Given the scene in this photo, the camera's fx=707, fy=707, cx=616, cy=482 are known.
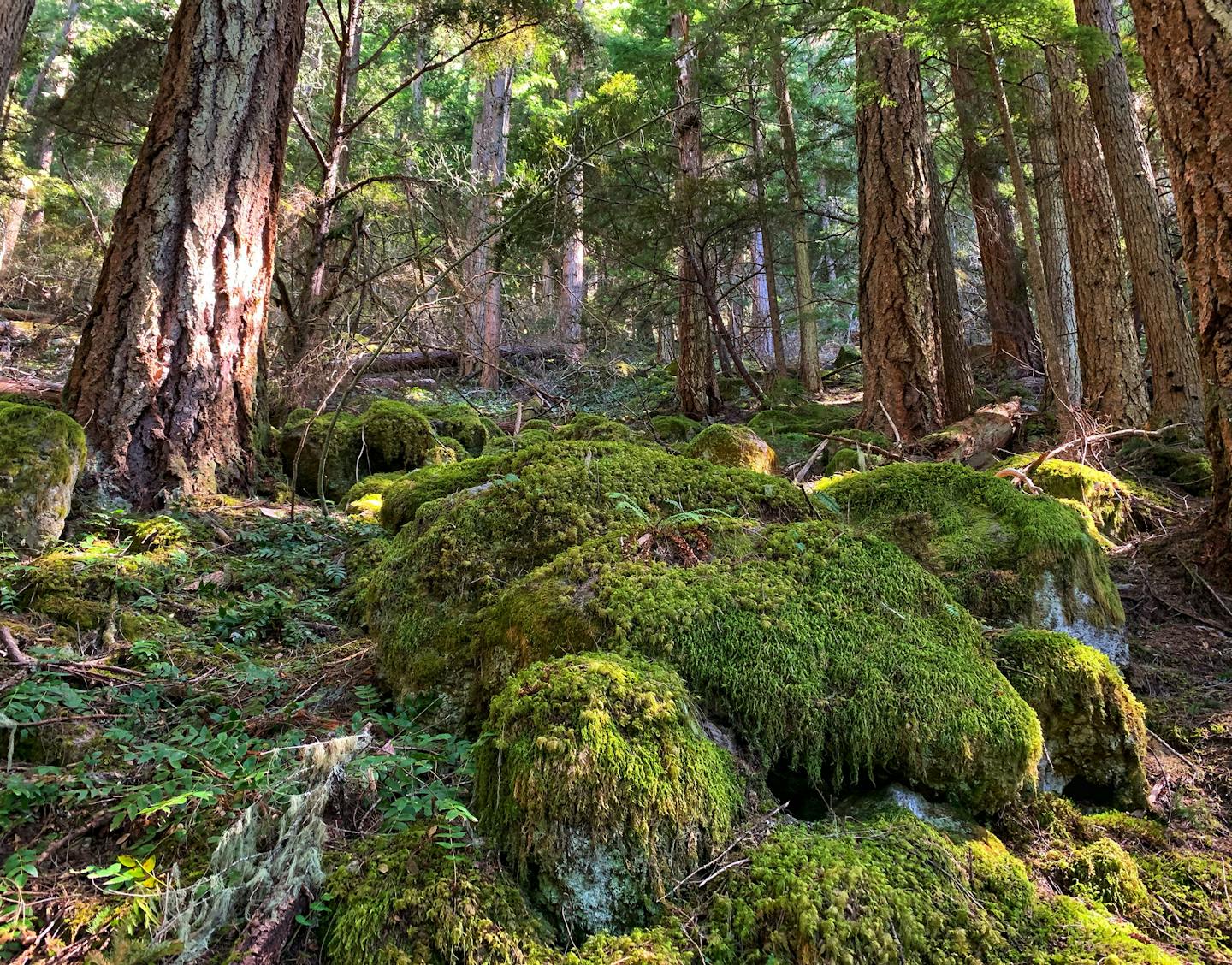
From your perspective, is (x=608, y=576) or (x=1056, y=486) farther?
(x=1056, y=486)

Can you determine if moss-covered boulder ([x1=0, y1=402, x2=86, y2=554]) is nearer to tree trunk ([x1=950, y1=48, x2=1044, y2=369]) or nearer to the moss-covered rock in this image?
the moss-covered rock

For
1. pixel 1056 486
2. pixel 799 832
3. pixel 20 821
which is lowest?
pixel 799 832

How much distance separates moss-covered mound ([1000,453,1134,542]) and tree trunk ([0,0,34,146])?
8175 millimetres

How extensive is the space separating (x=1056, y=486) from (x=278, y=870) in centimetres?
466

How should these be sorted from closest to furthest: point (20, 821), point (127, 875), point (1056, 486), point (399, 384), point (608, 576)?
point (127, 875)
point (20, 821)
point (608, 576)
point (1056, 486)
point (399, 384)

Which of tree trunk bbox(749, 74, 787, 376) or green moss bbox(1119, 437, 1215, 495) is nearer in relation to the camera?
green moss bbox(1119, 437, 1215, 495)

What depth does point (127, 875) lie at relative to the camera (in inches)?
61.9

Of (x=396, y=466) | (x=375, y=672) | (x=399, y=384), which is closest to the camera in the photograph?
(x=375, y=672)

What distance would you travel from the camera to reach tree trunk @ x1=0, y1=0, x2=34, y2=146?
212 inches

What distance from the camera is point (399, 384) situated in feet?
41.4

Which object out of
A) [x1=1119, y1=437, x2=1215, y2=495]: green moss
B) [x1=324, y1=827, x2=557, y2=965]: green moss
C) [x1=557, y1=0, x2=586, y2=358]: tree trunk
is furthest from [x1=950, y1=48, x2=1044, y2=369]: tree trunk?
[x1=324, y1=827, x2=557, y2=965]: green moss

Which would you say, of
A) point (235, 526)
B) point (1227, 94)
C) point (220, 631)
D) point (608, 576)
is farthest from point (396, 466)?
point (1227, 94)

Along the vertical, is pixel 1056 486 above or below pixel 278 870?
above

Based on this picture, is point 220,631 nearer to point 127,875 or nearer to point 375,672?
point 375,672
